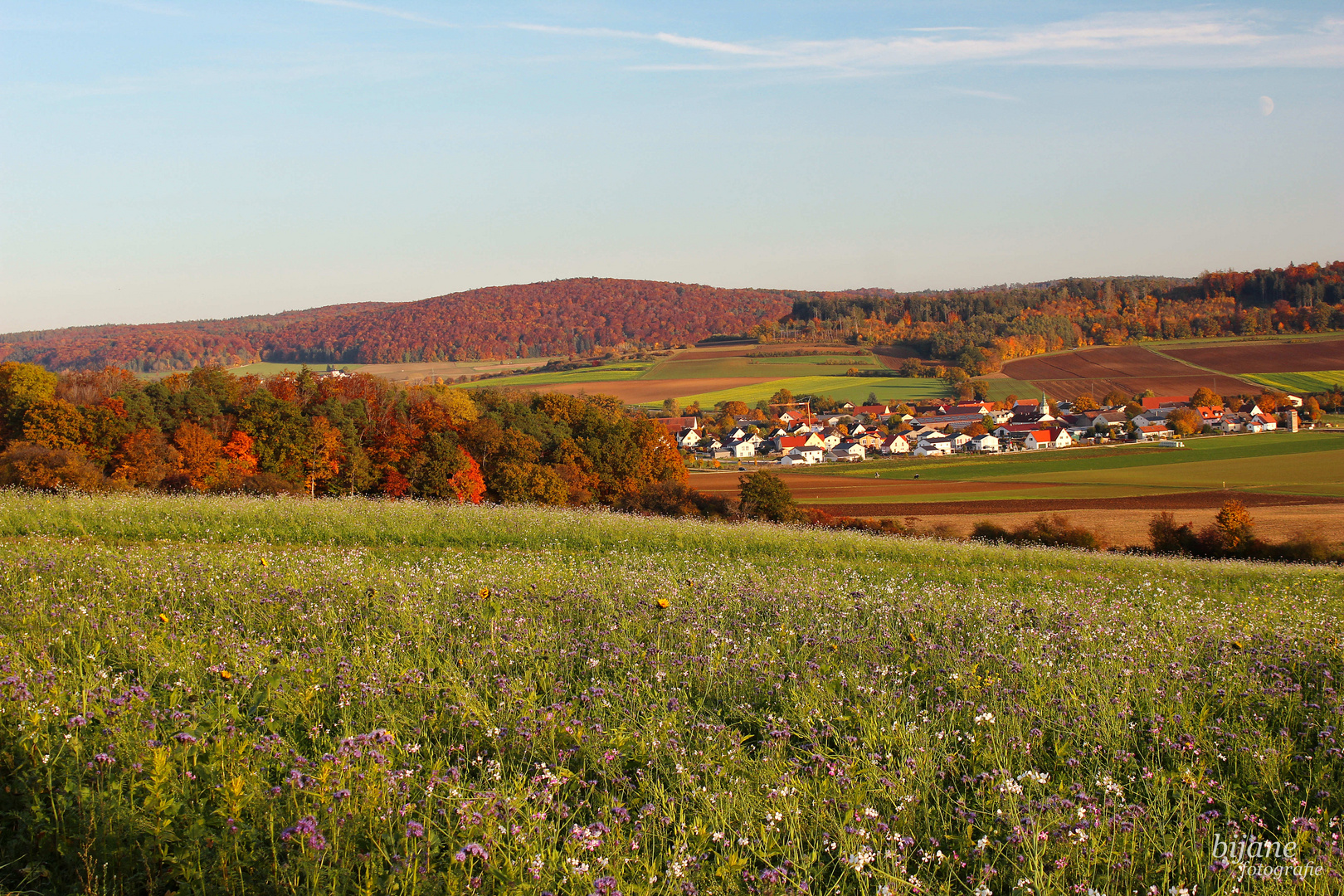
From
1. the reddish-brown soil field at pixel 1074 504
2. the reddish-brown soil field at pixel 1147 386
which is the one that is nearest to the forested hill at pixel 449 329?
the reddish-brown soil field at pixel 1147 386

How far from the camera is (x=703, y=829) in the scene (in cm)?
373

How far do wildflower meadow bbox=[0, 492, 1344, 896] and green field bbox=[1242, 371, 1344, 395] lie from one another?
328 feet

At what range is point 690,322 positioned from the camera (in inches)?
6673

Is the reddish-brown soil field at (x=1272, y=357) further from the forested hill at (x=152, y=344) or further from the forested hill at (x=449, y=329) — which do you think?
the forested hill at (x=152, y=344)

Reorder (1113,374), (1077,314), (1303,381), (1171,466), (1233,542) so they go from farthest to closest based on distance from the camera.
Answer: (1077,314)
(1113,374)
(1303,381)
(1171,466)
(1233,542)

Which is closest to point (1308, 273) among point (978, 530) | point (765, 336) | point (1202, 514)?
point (765, 336)

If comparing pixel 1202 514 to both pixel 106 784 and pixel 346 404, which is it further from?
pixel 106 784

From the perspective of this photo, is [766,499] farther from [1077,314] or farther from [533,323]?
[533,323]

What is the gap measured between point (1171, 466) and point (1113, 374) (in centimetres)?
4744

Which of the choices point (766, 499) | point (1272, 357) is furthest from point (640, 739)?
point (1272, 357)

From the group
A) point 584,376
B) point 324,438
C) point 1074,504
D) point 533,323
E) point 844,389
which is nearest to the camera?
point 324,438

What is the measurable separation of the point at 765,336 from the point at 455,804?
150509 mm

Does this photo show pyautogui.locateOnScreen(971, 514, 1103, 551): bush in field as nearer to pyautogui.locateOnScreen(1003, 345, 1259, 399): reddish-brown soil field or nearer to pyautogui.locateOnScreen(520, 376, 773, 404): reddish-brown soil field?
pyautogui.locateOnScreen(520, 376, 773, 404): reddish-brown soil field

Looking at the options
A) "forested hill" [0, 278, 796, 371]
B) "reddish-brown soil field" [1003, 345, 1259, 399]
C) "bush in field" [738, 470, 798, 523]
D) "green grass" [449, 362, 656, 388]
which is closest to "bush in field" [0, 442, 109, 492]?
"bush in field" [738, 470, 798, 523]
